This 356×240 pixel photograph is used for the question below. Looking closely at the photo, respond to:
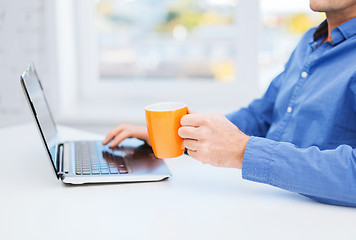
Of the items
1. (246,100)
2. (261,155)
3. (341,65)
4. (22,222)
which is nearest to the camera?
(22,222)

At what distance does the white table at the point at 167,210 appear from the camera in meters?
0.72

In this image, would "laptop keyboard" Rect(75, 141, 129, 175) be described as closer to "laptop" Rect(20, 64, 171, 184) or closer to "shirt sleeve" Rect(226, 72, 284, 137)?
"laptop" Rect(20, 64, 171, 184)

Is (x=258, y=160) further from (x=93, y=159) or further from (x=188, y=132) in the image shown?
(x=93, y=159)

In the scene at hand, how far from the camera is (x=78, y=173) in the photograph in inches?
37.0

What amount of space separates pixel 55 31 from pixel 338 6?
135 cm

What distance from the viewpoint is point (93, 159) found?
1053 mm

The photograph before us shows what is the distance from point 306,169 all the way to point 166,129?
281mm

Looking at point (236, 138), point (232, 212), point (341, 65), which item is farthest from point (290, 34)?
point (232, 212)

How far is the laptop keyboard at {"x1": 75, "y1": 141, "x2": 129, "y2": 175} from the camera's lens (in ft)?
3.16

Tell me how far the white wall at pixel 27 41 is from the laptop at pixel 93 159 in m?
0.86

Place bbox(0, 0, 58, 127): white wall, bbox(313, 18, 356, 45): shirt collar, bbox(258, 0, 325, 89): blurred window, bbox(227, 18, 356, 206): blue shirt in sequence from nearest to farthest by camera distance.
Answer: bbox(227, 18, 356, 206): blue shirt < bbox(313, 18, 356, 45): shirt collar < bbox(0, 0, 58, 127): white wall < bbox(258, 0, 325, 89): blurred window

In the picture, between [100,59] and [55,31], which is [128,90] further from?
[55,31]

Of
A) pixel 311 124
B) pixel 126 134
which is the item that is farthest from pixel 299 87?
pixel 126 134

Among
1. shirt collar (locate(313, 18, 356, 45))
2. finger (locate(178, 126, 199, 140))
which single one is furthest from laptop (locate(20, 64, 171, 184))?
shirt collar (locate(313, 18, 356, 45))
